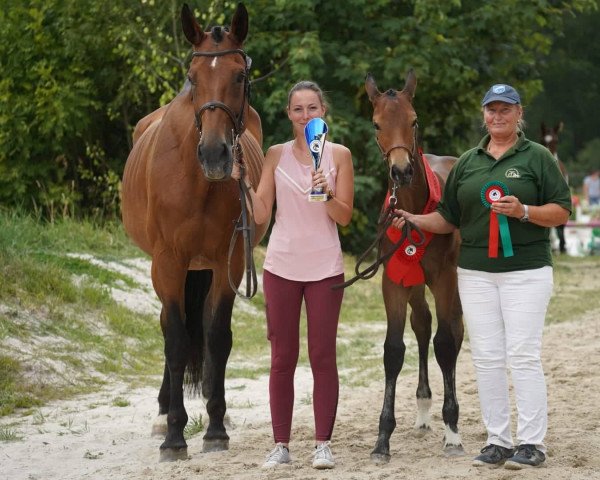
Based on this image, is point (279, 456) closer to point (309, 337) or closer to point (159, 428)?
point (309, 337)

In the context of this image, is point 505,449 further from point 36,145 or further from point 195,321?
point 36,145

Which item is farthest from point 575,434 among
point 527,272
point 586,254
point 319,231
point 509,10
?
point 586,254

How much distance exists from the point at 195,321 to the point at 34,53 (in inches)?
396

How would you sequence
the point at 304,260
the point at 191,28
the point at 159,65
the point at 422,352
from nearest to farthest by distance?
the point at 304,260, the point at 191,28, the point at 422,352, the point at 159,65

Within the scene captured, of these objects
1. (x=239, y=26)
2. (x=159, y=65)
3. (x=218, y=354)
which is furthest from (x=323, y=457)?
(x=159, y=65)

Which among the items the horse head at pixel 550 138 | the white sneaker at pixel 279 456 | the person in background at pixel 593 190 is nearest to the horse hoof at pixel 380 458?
the white sneaker at pixel 279 456

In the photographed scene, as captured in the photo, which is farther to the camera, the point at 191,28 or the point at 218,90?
the point at 191,28

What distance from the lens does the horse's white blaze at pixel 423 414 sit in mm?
6477

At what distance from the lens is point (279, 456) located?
554 cm

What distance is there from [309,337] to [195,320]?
6.09ft

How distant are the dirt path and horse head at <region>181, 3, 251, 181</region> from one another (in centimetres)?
159

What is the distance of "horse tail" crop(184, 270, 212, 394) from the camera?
23.4 ft

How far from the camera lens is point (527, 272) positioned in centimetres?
529

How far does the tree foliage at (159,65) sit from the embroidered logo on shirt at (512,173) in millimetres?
9578
